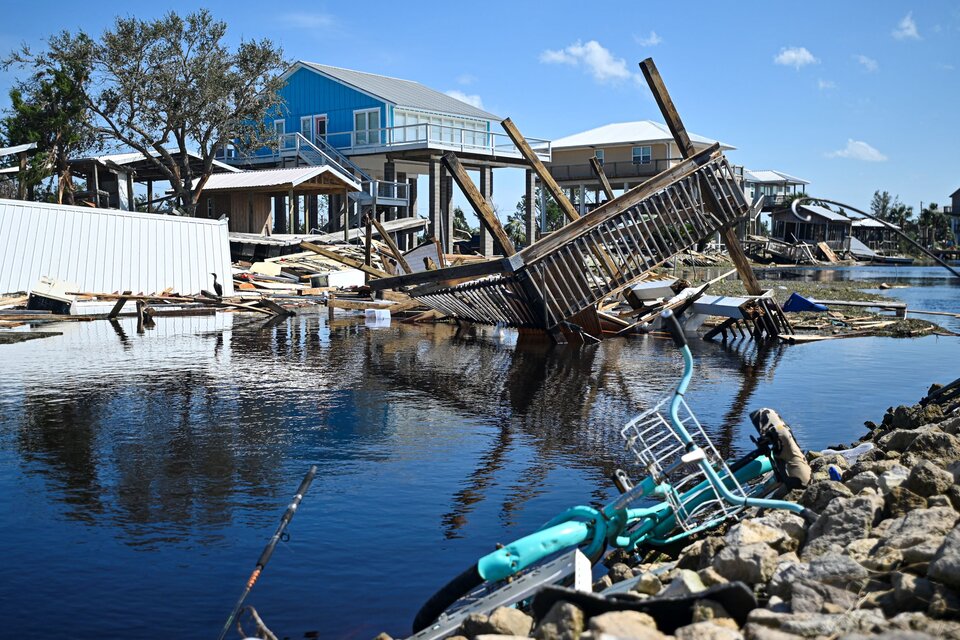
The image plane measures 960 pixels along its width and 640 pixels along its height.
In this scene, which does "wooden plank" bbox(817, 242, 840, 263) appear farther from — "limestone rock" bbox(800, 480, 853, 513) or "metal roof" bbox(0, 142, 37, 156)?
"limestone rock" bbox(800, 480, 853, 513)

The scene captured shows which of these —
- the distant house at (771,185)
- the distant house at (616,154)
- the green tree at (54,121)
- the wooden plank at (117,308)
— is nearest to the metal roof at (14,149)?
the green tree at (54,121)

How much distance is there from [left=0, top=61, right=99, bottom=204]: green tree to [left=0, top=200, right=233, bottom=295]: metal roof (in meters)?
11.6

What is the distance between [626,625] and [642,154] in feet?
235

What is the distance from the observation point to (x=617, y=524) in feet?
18.7

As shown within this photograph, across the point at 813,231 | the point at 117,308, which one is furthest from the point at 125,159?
the point at 813,231

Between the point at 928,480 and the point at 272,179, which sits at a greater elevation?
the point at 272,179

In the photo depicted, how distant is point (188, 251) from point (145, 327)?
816 centimetres

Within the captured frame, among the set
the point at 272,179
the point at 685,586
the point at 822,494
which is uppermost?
the point at 272,179

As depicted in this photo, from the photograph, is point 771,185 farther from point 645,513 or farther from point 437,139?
point 645,513

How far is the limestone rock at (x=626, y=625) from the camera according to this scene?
165 inches

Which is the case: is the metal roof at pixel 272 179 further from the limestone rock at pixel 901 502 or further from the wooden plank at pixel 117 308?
the limestone rock at pixel 901 502

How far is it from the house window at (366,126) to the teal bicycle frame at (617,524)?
163ft

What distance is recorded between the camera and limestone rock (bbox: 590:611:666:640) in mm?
4203

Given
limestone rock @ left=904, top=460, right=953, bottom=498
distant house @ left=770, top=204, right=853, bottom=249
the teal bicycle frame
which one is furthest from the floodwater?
distant house @ left=770, top=204, right=853, bottom=249
